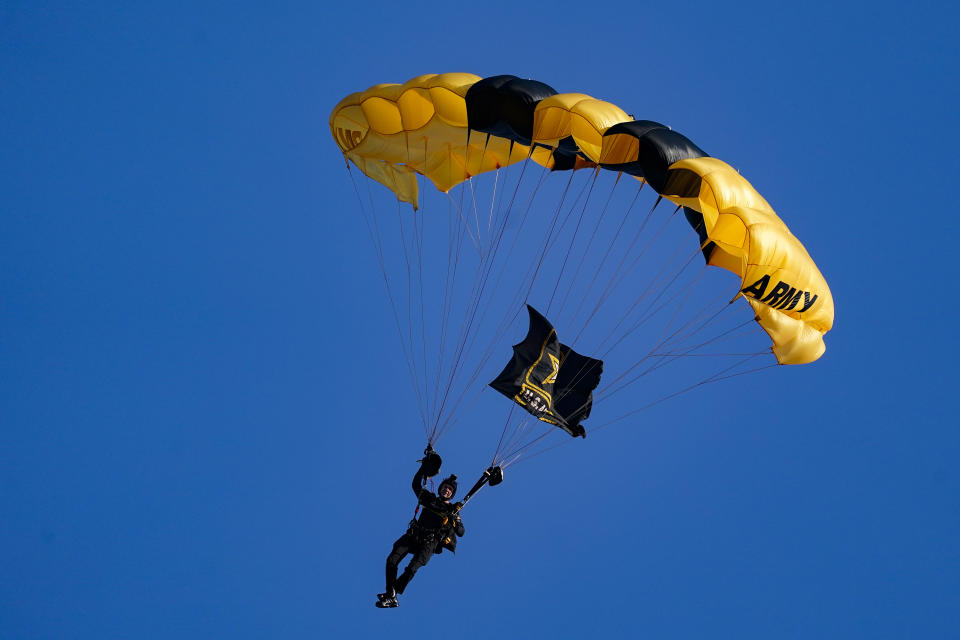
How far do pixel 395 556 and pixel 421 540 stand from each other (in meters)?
0.41

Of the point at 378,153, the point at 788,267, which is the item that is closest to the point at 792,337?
the point at 788,267

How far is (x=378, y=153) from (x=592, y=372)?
487 centimetres

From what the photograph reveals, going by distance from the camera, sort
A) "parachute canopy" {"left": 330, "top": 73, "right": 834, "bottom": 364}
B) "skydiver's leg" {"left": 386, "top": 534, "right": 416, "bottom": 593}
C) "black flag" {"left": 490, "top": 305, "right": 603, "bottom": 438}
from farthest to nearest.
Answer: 1. "black flag" {"left": 490, "top": 305, "right": 603, "bottom": 438}
2. "skydiver's leg" {"left": 386, "top": 534, "right": 416, "bottom": 593}
3. "parachute canopy" {"left": 330, "top": 73, "right": 834, "bottom": 364}

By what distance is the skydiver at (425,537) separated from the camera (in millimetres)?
14383

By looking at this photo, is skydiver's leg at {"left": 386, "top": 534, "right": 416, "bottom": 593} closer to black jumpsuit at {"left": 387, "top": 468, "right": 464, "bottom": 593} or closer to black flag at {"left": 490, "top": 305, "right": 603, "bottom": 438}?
black jumpsuit at {"left": 387, "top": 468, "right": 464, "bottom": 593}

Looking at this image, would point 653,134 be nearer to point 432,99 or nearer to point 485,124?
point 485,124

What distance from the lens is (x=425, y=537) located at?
14.4 metres

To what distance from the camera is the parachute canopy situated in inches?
519

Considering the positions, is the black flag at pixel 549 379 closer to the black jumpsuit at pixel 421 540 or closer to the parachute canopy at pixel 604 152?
the black jumpsuit at pixel 421 540

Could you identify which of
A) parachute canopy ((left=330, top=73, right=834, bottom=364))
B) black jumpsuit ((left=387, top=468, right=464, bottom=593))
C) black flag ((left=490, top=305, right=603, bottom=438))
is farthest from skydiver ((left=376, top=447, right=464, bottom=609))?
parachute canopy ((left=330, top=73, right=834, bottom=364))

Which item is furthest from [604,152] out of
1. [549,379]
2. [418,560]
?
[418,560]

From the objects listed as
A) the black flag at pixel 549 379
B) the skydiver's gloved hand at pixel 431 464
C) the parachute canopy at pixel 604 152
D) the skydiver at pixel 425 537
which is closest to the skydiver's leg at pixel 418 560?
the skydiver at pixel 425 537

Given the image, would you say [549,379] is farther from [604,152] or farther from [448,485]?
[604,152]

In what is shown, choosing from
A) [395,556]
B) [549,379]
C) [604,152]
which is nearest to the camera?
[604,152]
